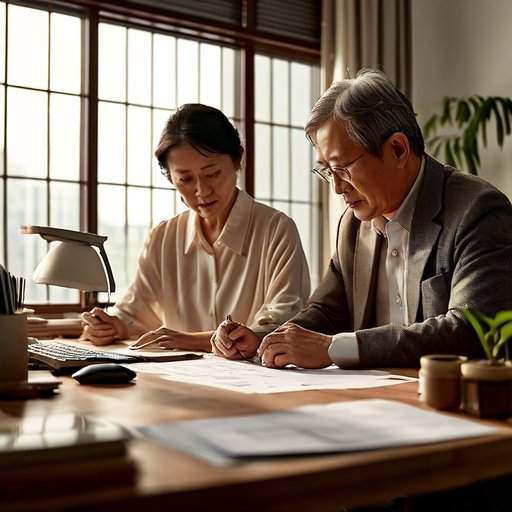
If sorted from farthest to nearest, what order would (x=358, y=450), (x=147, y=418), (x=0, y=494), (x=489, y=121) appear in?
(x=489, y=121), (x=147, y=418), (x=358, y=450), (x=0, y=494)

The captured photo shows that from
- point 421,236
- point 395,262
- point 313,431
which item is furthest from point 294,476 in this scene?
point 395,262

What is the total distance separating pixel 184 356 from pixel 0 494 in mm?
1250

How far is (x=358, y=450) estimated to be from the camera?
901 millimetres

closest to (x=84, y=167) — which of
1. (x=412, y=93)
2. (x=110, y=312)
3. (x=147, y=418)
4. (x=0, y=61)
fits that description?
(x=0, y=61)

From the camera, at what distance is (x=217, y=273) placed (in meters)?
2.76

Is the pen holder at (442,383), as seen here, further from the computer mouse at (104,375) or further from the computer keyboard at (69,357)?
the computer keyboard at (69,357)

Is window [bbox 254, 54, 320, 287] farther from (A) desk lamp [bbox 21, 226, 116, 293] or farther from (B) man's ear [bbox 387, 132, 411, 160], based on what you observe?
(B) man's ear [bbox 387, 132, 411, 160]

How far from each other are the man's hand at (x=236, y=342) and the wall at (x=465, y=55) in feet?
10.7

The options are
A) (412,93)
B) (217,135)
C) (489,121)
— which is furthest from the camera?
(412,93)

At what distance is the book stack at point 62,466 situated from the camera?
0.74 m

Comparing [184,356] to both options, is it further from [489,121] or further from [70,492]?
[489,121]

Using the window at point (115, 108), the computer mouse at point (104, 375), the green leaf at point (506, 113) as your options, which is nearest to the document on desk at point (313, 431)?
the computer mouse at point (104, 375)

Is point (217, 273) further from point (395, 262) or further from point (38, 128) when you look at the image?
point (38, 128)

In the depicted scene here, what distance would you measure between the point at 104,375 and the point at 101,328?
0.98 m
